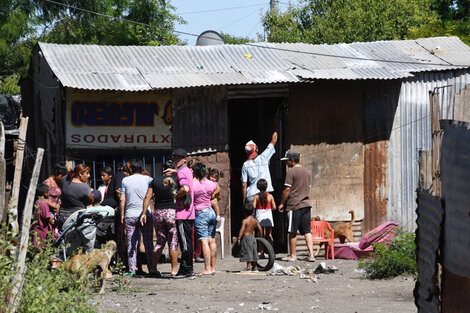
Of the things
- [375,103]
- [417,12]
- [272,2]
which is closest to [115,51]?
[375,103]

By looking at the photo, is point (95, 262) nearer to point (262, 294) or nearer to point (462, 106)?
point (262, 294)

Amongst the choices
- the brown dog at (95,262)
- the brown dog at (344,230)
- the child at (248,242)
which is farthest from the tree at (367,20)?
the brown dog at (95,262)

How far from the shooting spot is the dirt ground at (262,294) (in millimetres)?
9875

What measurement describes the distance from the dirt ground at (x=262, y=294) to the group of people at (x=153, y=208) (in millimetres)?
A: 469

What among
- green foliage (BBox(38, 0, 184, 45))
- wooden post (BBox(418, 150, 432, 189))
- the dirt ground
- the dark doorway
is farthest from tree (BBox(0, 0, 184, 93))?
wooden post (BBox(418, 150, 432, 189))

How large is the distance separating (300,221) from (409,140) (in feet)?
10.5

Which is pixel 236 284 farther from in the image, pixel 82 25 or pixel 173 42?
pixel 173 42

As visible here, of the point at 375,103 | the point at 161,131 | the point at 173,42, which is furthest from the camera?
the point at 173,42

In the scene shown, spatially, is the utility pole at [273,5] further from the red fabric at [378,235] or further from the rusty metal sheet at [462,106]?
the rusty metal sheet at [462,106]

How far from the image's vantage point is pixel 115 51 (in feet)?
52.5

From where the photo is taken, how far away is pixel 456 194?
604 cm

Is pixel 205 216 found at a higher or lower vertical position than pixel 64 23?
lower

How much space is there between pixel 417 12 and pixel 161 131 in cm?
2028

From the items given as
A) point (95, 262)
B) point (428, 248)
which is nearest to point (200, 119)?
point (95, 262)
